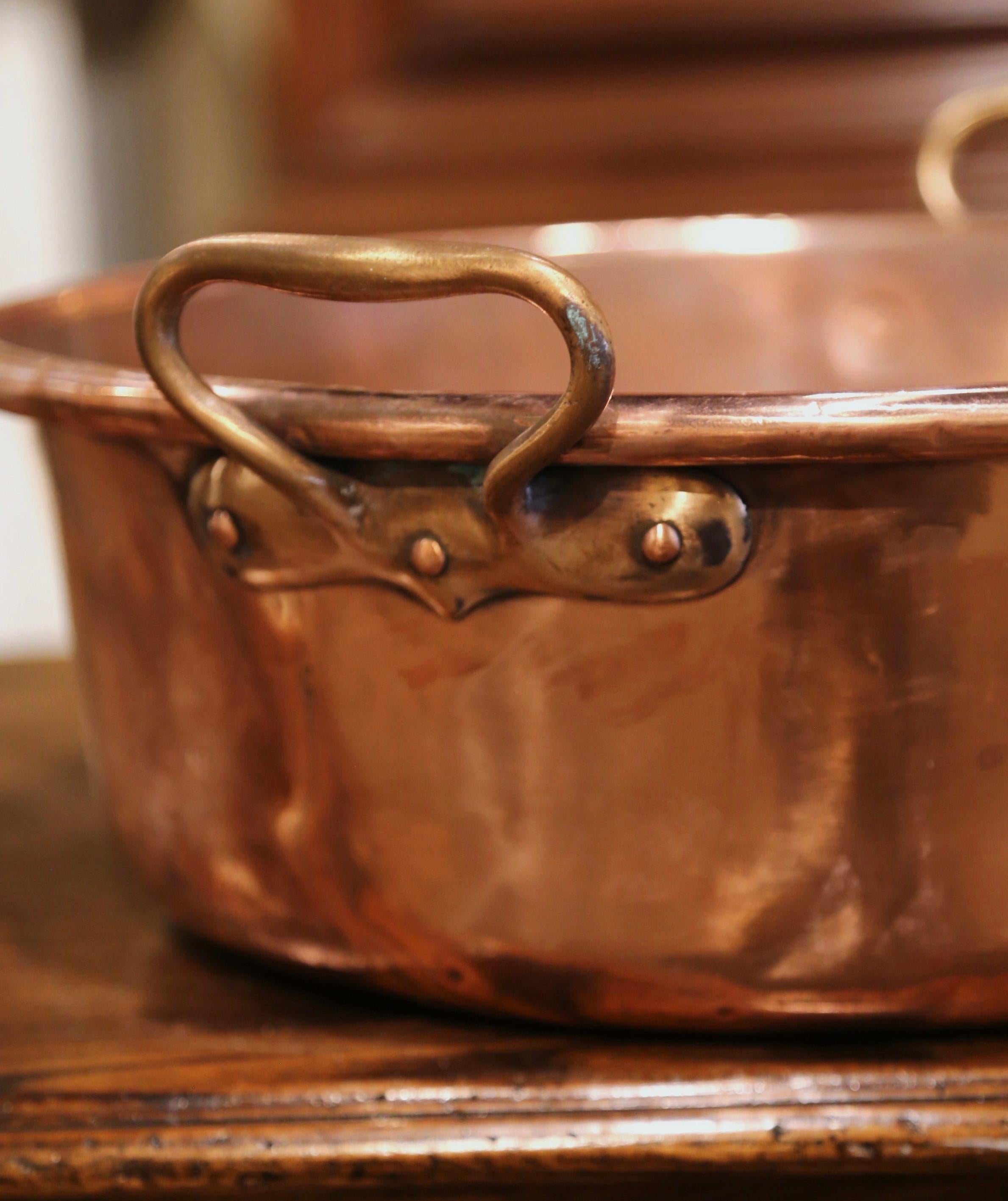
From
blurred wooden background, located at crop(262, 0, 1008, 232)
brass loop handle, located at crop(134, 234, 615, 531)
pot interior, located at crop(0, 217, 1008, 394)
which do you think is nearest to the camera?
brass loop handle, located at crop(134, 234, 615, 531)

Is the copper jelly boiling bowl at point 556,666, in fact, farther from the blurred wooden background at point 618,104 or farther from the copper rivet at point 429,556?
the blurred wooden background at point 618,104

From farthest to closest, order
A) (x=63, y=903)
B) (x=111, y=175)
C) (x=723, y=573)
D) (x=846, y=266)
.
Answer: (x=111, y=175) → (x=846, y=266) → (x=63, y=903) → (x=723, y=573)

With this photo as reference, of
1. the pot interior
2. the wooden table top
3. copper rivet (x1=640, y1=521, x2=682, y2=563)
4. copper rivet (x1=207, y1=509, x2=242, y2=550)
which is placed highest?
copper rivet (x1=640, y1=521, x2=682, y2=563)

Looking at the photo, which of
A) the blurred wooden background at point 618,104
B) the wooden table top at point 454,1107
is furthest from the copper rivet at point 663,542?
the blurred wooden background at point 618,104

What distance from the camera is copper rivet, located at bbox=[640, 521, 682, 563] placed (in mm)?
228

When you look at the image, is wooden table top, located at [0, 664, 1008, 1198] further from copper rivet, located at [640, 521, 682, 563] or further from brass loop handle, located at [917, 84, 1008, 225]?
brass loop handle, located at [917, 84, 1008, 225]

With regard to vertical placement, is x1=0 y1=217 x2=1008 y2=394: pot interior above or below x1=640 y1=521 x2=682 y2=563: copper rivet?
below

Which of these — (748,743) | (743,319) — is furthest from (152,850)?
(743,319)

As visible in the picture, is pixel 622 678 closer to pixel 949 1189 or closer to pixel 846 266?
pixel 949 1189

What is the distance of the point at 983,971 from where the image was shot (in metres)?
→ 0.26

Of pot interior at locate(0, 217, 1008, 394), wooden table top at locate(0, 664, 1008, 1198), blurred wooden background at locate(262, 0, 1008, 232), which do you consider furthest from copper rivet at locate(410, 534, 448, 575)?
blurred wooden background at locate(262, 0, 1008, 232)

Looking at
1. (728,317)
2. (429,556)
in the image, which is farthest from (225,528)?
(728,317)

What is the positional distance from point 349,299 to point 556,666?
0.08 m

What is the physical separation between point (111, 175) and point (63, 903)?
1167 mm
